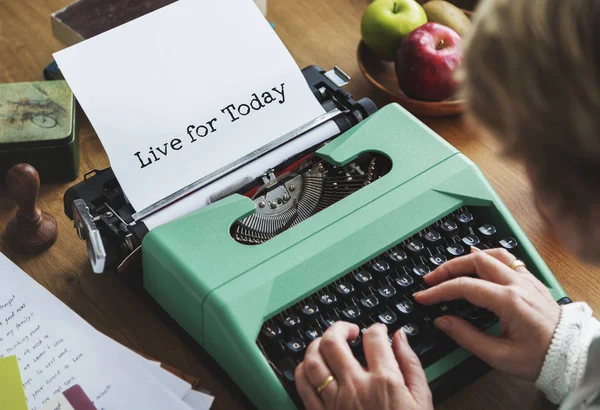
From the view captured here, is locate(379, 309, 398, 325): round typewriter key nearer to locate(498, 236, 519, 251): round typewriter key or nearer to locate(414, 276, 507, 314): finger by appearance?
locate(414, 276, 507, 314): finger

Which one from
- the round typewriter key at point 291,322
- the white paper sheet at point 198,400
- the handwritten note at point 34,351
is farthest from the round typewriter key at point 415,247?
the handwritten note at point 34,351

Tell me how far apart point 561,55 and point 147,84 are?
2.16 feet

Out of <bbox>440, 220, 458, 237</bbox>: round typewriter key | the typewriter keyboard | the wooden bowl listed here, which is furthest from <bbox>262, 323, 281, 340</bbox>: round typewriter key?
the wooden bowl

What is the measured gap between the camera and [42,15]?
1.71 meters

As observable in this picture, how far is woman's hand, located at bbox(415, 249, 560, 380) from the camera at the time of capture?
1070mm

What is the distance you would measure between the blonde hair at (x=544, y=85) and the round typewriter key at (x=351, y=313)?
38 centimetres

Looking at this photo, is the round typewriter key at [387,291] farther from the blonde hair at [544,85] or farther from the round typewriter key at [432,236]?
the blonde hair at [544,85]

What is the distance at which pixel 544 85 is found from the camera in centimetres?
73

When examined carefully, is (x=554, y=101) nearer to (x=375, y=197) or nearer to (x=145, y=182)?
(x=375, y=197)

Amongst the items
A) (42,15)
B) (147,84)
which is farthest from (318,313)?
(42,15)

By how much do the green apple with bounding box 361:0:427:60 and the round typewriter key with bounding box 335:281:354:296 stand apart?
2.09 feet

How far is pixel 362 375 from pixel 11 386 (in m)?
0.48

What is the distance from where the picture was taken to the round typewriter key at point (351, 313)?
1096 mm

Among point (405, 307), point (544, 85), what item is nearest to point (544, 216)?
point (544, 85)
